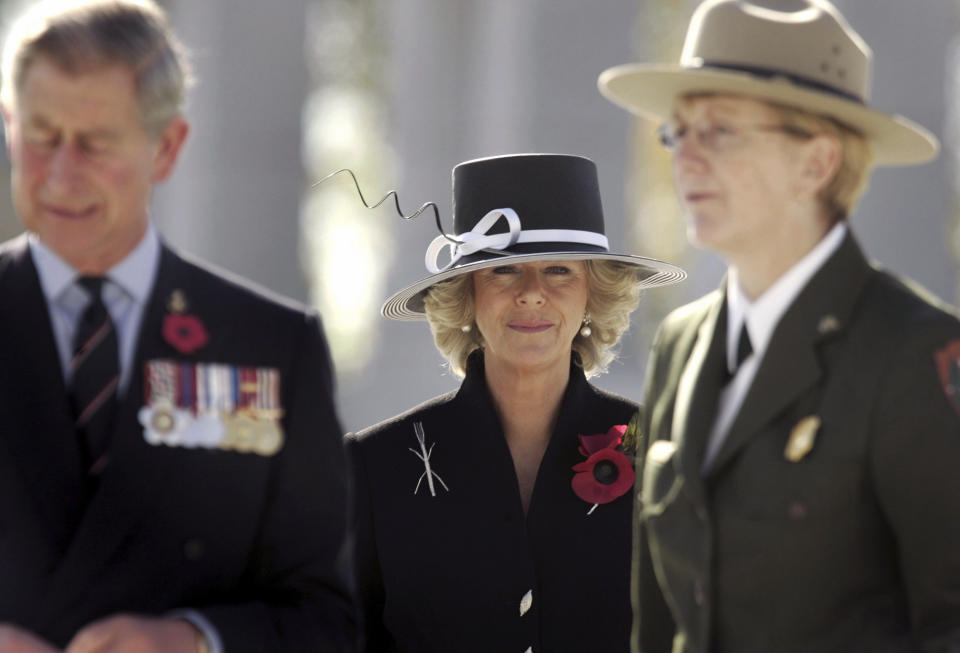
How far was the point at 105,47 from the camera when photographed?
9.16ft

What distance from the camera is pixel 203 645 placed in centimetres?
280

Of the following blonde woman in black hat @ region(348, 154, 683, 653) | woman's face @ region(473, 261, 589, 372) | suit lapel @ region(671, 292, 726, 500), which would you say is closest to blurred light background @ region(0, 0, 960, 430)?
blonde woman in black hat @ region(348, 154, 683, 653)

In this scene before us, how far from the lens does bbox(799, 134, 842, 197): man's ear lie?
9.65ft

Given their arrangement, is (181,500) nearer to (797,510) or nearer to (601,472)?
(797,510)

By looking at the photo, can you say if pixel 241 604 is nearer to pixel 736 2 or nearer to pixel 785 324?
pixel 785 324

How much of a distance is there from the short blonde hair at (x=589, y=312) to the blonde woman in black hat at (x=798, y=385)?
51.9 inches

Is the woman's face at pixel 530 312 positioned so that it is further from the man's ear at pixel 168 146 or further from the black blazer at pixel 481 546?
the man's ear at pixel 168 146

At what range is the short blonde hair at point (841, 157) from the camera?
2.94 meters

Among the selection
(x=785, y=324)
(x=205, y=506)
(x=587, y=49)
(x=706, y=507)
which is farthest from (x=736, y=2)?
(x=587, y=49)

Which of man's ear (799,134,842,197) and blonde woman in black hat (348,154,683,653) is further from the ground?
man's ear (799,134,842,197)

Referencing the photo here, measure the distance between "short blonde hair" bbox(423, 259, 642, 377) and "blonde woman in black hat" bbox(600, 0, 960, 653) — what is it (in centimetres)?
132

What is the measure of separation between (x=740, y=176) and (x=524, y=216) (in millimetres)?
1548

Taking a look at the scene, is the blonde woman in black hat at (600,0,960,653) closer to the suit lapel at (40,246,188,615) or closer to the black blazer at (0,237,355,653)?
the black blazer at (0,237,355,653)

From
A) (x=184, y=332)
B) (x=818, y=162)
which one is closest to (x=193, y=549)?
(x=184, y=332)
